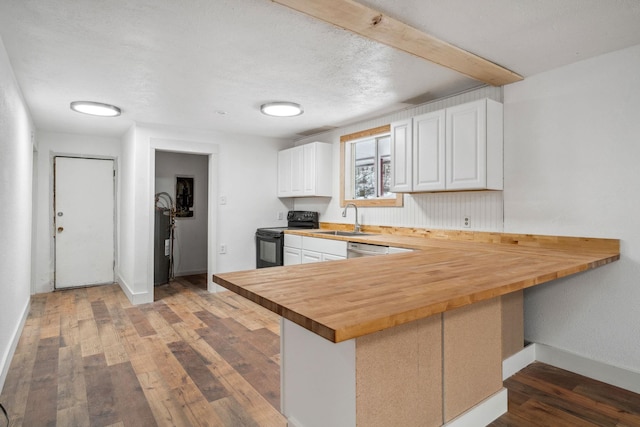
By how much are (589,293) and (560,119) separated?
1278 mm

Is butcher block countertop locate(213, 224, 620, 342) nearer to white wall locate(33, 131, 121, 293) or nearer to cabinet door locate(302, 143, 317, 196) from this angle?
cabinet door locate(302, 143, 317, 196)

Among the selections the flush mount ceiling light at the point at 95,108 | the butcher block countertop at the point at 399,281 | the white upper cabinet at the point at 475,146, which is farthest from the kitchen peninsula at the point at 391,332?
the flush mount ceiling light at the point at 95,108

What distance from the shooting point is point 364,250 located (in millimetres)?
3447

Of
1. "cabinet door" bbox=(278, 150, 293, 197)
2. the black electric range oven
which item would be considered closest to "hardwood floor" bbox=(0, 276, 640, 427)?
the black electric range oven

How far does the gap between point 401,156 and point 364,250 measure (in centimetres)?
99

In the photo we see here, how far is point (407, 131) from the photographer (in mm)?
3387

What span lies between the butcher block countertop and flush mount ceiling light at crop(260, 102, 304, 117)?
6.72 ft

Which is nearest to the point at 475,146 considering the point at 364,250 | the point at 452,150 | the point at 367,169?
the point at 452,150

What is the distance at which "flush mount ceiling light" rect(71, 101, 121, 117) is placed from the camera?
355 cm

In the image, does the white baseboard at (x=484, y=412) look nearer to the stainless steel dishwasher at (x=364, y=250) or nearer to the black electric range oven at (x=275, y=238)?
the stainless steel dishwasher at (x=364, y=250)

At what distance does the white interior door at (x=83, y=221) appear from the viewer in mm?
5086

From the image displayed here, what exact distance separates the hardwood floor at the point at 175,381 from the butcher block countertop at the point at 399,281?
861mm

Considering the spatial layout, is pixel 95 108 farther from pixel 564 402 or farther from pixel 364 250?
pixel 564 402

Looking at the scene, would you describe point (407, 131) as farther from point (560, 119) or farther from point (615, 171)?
point (615, 171)
